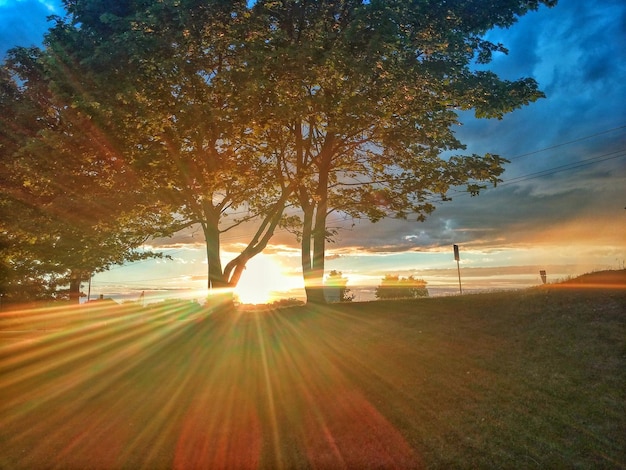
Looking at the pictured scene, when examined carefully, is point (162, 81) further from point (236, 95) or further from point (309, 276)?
point (309, 276)

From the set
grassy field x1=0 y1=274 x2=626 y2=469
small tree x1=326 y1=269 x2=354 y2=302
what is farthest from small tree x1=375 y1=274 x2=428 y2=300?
grassy field x1=0 y1=274 x2=626 y2=469

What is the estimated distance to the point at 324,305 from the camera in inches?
760

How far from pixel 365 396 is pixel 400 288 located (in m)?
50.6

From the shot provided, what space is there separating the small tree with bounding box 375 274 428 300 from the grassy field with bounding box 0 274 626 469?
132 feet

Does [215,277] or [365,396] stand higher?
[215,277]

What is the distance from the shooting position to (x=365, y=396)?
30.5 ft

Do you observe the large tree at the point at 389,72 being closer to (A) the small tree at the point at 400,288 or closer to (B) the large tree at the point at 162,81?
(B) the large tree at the point at 162,81

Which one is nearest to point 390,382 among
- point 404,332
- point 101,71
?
point 404,332

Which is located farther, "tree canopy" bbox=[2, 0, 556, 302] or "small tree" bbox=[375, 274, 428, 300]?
"small tree" bbox=[375, 274, 428, 300]

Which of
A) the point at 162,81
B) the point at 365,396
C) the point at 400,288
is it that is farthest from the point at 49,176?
the point at 400,288

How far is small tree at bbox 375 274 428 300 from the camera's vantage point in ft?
183

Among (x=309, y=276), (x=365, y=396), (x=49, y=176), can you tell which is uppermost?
(x=49, y=176)

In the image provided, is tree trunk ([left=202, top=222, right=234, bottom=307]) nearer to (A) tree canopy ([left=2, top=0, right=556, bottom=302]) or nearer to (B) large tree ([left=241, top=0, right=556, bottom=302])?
(A) tree canopy ([left=2, top=0, right=556, bottom=302])

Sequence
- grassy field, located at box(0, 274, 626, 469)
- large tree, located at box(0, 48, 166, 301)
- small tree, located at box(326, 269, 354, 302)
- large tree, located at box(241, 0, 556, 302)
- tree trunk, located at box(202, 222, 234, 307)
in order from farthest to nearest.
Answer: small tree, located at box(326, 269, 354, 302)
tree trunk, located at box(202, 222, 234, 307)
large tree, located at box(0, 48, 166, 301)
large tree, located at box(241, 0, 556, 302)
grassy field, located at box(0, 274, 626, 469)
